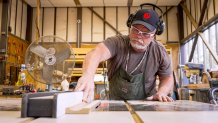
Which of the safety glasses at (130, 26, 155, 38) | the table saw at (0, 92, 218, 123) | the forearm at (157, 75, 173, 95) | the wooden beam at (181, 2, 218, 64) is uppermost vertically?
the wooden beam at (181, 2, 218, 64)

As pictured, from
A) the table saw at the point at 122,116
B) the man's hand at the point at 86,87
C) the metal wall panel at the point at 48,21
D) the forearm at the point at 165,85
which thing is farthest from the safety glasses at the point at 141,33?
the metal wall panel at the point at 48,21

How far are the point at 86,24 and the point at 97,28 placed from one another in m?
0.41

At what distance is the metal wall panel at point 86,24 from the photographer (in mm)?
8688

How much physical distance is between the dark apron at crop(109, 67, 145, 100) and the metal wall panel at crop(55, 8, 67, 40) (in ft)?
22.6

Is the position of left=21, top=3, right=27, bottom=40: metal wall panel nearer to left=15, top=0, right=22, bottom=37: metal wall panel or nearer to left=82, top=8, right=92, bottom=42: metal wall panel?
left=15, top=0, right=22, bottom=37: metal wall panel

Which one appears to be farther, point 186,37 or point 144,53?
point 186,37

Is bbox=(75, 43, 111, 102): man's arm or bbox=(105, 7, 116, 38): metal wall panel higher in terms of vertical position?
bbox=(105, 7, 116, 38): metal wall panel

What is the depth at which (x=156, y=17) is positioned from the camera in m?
1.91

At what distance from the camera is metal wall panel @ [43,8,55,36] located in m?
8.79

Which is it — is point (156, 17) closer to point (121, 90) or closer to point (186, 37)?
point (121, 90)

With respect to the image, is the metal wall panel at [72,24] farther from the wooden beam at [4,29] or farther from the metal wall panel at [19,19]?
the wooden beam at [4,29]

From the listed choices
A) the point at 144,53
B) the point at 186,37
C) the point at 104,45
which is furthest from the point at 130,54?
the point at 186,37

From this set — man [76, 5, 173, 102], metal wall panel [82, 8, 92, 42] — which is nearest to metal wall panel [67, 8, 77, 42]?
metal wall panel [82, 8, 92, 42]

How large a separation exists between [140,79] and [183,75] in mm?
3858
